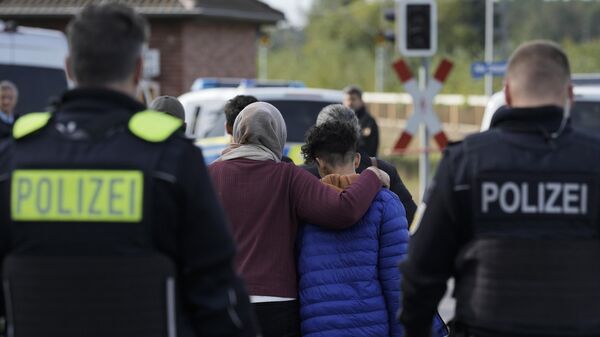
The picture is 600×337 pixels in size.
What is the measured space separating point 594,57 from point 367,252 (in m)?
48.9

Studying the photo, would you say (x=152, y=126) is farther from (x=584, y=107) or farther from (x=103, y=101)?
(x=584, y=107)

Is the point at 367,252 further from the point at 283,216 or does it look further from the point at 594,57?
the point at 594,57

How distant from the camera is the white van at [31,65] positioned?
12273 millimetres

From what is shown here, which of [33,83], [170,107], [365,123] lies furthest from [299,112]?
[170,107]

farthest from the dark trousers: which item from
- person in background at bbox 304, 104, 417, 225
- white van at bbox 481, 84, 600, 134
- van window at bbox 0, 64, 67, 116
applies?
van window at bbox 0, 64, 67, 116

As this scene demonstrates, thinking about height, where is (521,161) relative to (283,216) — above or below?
above

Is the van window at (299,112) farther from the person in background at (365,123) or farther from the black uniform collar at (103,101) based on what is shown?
the black uniform collar at (103,101)

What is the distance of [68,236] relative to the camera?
343 cm

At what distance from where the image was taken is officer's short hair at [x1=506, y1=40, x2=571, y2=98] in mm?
3891

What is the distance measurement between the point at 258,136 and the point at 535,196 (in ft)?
6.22

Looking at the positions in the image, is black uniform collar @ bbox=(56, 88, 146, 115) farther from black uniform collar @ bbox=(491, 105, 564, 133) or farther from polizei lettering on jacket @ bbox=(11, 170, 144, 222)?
black uniform collar @ bbox=(491, 105, 564, 133)

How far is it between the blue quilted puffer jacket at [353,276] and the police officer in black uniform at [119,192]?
176cm

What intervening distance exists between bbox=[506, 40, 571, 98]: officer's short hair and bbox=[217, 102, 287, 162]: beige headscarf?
1.74 meters

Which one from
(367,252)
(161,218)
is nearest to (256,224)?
(367,252)
